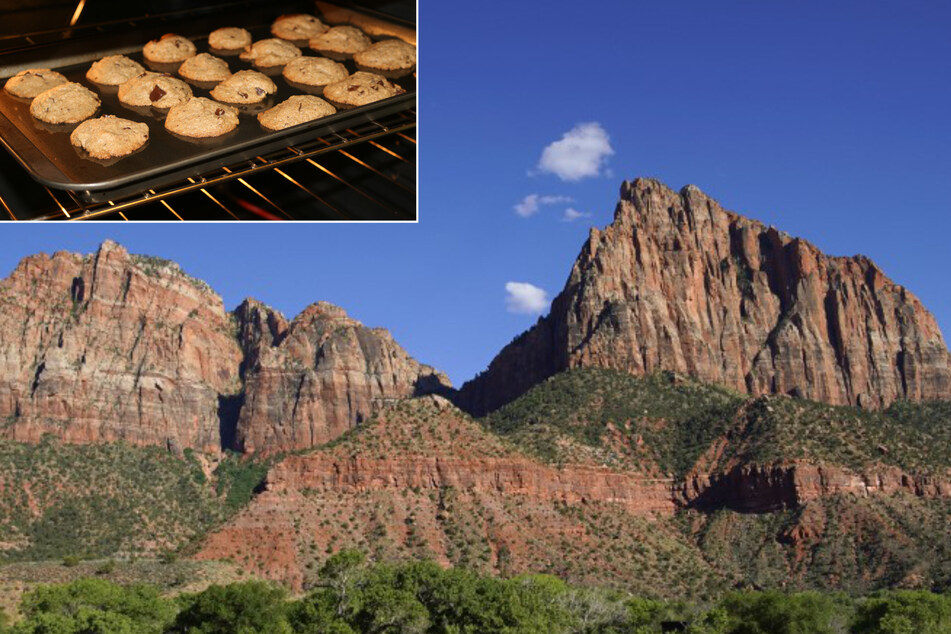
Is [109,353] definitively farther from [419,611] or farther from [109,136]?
[109,136]

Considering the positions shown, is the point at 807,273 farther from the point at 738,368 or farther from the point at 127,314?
the point at 127,314

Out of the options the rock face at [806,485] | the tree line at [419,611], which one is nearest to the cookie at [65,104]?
the tree line at [419,611]

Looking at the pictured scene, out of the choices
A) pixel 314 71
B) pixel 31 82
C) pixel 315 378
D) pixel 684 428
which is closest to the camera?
pixel 31 82

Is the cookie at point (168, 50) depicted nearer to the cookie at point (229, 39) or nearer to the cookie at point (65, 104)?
the cookie at point (229, 39)

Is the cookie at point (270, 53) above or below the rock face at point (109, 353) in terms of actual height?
below

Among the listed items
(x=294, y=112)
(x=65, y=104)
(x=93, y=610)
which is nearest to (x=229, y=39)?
(x=65, y=104)

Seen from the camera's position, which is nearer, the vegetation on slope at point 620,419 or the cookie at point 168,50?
the cookie at point 168,50
